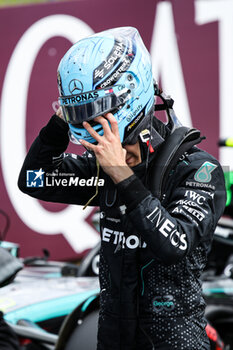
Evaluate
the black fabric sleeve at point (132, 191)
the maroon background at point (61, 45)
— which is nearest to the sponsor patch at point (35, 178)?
the black fabric sleeve at point (132, 191)

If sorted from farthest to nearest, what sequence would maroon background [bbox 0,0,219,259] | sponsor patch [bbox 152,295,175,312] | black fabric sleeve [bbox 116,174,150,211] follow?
maroon background [bbox 0,0,219,259] → sponsor patch [bbox 152,295,175,312] → black fabric sleeve [bbox 116,174,150,211]

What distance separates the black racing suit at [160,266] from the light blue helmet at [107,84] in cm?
17

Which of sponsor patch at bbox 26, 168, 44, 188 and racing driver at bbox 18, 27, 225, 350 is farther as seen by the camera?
sponsor patch at bbox 26, 168, 44, 188

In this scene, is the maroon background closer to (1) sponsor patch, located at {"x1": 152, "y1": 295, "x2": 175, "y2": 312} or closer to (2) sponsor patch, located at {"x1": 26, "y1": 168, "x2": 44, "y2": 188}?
(2) sponsor patch, located at {"x1": 26, "y1": 168, "x2": 44, "y2": 188}

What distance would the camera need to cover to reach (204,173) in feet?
7.03

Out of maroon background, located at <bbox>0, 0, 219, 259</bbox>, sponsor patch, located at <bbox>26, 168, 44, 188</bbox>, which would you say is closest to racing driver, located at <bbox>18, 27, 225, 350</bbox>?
sponsor patch, located at <bbox>26, 168, 44, 188</bbox>

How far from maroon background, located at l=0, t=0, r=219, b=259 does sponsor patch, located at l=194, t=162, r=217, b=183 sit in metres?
4.91

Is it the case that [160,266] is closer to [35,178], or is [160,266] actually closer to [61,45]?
[35,178]

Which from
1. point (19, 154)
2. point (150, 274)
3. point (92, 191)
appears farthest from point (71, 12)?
point (150, 274)

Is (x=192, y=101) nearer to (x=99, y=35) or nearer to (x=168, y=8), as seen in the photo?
(x=168, y=8)

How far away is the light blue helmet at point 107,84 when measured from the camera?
2133 mm

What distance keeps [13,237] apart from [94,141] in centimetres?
503

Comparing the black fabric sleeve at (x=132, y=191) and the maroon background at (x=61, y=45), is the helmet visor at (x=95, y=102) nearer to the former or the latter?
the black fabric sleeve at (x=132, y=191)

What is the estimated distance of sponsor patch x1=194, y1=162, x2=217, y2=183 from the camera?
2.13 meters
